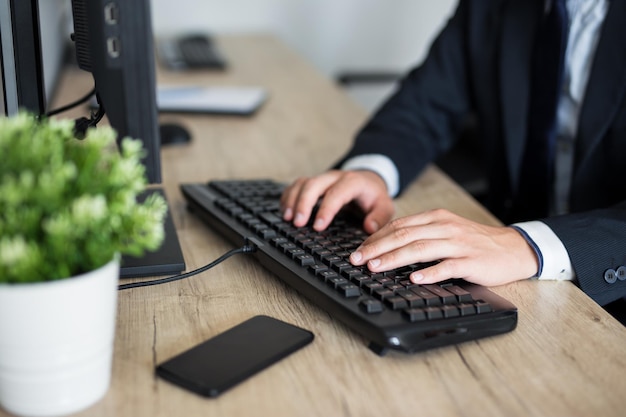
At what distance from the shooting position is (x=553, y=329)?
789 millimetres

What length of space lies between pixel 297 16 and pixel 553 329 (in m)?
2.08

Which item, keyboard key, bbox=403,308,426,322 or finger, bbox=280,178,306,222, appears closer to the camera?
keyboard key, bbox=403,308,426,322

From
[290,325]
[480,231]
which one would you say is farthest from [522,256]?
[290,325]

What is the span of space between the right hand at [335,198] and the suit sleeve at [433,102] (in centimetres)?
29

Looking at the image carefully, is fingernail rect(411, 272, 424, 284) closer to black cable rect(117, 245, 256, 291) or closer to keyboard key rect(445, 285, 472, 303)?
keyboard key rect(445, 285, 472, 303)

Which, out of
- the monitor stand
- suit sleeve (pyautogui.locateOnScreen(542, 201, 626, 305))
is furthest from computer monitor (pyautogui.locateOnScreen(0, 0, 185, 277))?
suit sleeve (pyautogui.locateOnScreen(542, 201, 626, 305))

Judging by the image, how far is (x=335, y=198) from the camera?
3.37 ft

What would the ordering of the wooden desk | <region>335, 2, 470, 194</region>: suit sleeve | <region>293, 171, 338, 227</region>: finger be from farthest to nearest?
<region>335, 2, 470, 194</region>: suit sleeve → <region>293, 171, 338, 227</region>: finger → the wooden desk

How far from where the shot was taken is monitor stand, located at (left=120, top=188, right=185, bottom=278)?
86 centimetres

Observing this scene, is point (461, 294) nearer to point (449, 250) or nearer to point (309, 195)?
point (449, 250)

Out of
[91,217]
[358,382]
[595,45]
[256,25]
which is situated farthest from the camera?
[256,25]

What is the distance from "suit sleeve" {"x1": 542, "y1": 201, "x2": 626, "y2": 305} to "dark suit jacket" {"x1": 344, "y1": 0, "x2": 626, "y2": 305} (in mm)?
152

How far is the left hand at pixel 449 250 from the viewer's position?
819mm

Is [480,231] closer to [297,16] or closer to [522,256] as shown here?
[522,256]
